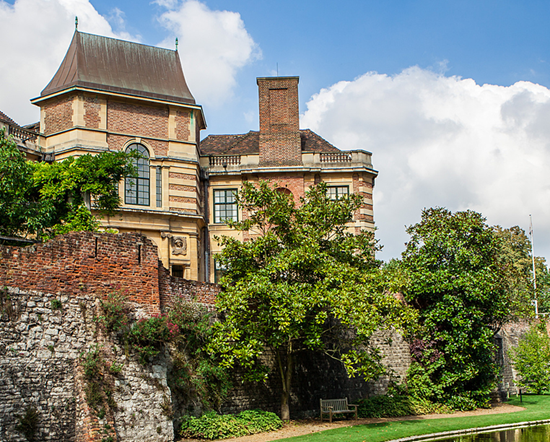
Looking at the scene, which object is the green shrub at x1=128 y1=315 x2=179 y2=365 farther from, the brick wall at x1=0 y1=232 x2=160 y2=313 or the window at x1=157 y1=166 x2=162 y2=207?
the window at x1=157 y1=166 x2=162 y2=207

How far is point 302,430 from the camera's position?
1841 cm

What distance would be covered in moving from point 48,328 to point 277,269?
296 inches

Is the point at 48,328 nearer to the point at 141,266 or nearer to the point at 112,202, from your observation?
the point at 141,266

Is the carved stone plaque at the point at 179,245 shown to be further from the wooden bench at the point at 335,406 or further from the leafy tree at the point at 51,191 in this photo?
the wooden bench at the point at 335,406

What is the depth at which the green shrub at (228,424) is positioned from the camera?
16328 millimetres

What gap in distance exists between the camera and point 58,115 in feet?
94.2

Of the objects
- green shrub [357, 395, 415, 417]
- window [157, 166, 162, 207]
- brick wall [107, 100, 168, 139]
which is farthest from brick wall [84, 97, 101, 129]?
green shrub [357, 395, 415, 417]

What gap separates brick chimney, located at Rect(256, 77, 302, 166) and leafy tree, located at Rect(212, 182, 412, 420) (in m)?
13.3

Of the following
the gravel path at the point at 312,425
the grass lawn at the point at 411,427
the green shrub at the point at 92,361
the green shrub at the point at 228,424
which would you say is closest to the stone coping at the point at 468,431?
the grass lawn at the point at 411,427

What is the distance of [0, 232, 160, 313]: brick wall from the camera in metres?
14.0

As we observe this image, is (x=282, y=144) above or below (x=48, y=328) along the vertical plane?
above

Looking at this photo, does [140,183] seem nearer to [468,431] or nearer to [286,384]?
[286,384]

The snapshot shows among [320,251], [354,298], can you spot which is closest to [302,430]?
[354,298]

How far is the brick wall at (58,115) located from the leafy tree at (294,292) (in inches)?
473
